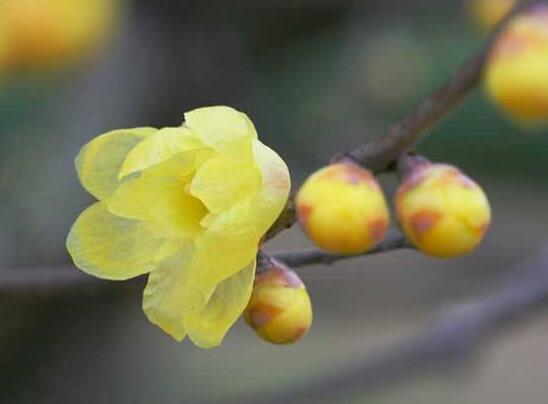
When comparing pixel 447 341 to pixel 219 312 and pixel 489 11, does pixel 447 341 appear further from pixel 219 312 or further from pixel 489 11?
pixel 219 312

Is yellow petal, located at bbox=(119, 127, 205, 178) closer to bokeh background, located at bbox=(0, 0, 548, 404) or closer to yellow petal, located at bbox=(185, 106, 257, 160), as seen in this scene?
yellow petal, located at bbox=(185, 106, 257, 160)

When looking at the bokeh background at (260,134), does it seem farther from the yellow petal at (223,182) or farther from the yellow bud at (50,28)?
the yellow petal at (223,182)

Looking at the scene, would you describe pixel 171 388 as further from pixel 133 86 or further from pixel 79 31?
pixel 79 31

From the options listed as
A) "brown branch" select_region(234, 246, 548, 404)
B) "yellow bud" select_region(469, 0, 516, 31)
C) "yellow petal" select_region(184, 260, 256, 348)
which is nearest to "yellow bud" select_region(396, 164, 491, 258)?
"yellow petal" select_region(184, 260, 256, 348)

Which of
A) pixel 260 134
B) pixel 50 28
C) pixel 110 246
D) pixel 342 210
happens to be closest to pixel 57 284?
pixel 110 246

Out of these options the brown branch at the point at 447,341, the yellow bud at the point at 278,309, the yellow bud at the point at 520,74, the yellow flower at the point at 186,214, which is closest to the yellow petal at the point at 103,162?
the yellow flower at the point at 186,214

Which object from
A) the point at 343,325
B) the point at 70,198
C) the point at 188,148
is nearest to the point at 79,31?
the point at 70,198
